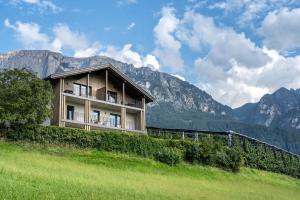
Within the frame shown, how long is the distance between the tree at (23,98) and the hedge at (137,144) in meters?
0.88

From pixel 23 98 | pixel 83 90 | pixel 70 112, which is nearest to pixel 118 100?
pixel 83 90

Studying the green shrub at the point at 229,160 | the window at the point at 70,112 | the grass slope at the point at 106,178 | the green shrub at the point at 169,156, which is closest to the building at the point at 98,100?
the window at the point at 70,112

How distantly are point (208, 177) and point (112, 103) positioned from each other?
15028 mm

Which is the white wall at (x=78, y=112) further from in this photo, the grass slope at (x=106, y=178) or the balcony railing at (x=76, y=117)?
the grass slope at (x=106, y=178)

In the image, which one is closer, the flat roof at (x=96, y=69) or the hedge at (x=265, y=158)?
the flat roof at (x=96, y=69)

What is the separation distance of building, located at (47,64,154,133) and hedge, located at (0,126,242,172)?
598cm

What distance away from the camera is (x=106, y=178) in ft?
104

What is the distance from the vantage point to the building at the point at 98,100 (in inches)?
2003

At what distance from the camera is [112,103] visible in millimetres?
54781

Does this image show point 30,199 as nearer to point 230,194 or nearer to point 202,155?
point 230,194

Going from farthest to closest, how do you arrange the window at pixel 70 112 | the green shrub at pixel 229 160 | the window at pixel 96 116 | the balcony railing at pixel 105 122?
1. the window at pixel 96 116
2. the balcony railing at pixel 105 122
3. the window at pixel 70 112
4. the green shrub at pixel 229 160

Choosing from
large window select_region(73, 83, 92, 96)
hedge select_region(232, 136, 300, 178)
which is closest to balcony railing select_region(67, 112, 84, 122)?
large window select_region(73, 83, 92, 96)

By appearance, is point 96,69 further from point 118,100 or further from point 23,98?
point 23,98

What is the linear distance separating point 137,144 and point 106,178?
48.3ft
